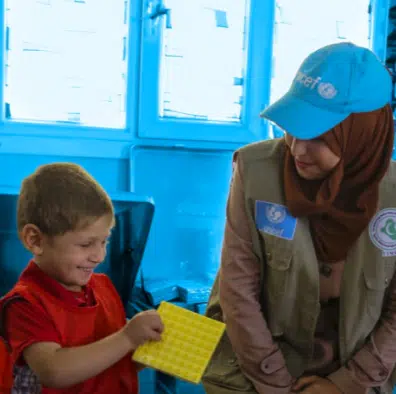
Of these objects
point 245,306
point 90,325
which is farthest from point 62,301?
point 245,306

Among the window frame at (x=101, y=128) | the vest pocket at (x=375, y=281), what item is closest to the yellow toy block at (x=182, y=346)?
the vest pocket at (x=375, y=281)

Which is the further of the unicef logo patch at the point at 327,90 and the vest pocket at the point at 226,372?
the vest pocket at the point at 226,372

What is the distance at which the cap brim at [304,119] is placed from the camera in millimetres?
1071

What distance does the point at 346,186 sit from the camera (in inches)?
46.9

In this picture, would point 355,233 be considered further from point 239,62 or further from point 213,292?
point 239,62

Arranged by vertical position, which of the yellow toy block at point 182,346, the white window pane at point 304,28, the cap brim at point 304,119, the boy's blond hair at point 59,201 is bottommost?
the yellow toy block at point 182,346

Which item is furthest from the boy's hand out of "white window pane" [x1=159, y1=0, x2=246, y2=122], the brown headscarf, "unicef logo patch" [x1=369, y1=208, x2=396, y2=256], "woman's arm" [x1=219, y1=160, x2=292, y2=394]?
"white window pane" [x1=159, y1=0, x2=246, y2=122]

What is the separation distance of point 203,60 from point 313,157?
1276 mm

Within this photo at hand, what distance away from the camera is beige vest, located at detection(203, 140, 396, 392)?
4.00 ft

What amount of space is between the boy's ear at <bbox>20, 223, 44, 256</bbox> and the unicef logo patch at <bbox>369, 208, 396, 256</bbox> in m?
0.71

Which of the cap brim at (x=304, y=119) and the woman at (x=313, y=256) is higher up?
the cap brim at (x=304, y=119)

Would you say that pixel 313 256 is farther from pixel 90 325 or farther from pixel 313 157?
pixel 90 325

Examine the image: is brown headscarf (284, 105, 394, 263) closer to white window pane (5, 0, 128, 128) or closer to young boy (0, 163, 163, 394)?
young boy (0, 163, 163, 394)

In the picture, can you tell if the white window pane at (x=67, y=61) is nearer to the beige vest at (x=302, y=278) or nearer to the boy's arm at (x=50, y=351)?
the beige vest at (x=302, y=278)
